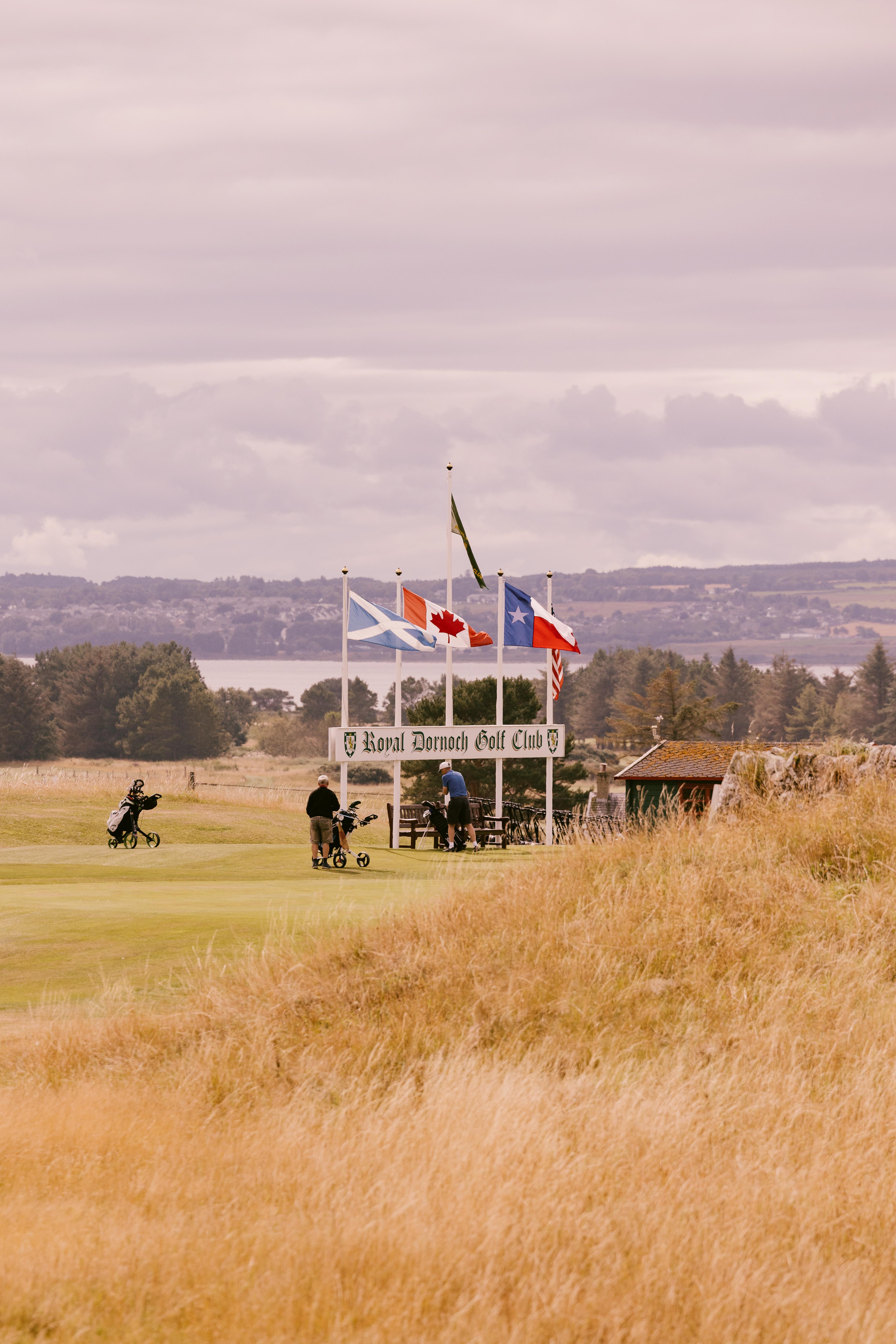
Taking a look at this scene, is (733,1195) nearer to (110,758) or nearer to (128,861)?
(128,861)

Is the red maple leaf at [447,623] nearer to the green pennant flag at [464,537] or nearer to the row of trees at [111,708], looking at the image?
the green pennant flag at [464,537]

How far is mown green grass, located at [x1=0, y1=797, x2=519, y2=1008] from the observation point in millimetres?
14719

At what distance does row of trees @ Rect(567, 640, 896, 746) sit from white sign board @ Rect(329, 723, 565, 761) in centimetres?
7507

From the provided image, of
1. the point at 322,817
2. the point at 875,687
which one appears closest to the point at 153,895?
the point at 322,817

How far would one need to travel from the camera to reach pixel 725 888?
15172 mm

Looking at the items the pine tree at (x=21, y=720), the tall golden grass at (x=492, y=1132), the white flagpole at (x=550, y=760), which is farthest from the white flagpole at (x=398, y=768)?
the pine tree at (x=21, y=720)

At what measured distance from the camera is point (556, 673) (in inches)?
1363

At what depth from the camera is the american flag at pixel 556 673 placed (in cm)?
3391

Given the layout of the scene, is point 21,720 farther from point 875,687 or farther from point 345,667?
point 875,687

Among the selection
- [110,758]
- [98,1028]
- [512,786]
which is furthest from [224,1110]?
[110,758]

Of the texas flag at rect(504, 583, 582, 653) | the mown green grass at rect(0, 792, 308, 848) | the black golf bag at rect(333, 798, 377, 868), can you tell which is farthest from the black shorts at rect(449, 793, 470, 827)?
the mown green grass at rect(0, 792, 308, 848)

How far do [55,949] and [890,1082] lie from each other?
30.8 ft

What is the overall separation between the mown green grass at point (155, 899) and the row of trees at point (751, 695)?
3231 inches

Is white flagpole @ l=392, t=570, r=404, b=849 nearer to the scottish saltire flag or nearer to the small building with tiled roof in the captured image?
the scottish saltire flag
